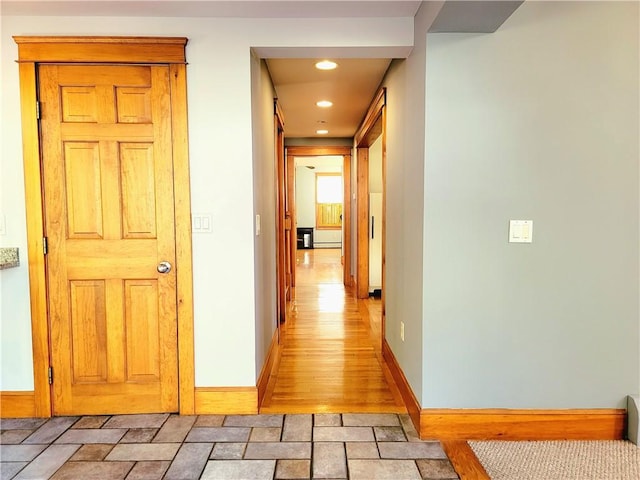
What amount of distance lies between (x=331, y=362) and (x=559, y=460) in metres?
1.66

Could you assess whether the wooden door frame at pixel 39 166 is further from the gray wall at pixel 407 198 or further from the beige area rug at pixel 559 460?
the beige area rug at pixel 559 460

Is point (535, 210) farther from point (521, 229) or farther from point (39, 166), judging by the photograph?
point (39, 166)

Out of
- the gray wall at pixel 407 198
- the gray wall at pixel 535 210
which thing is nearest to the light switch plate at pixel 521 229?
the gray wall at pixel 535 210

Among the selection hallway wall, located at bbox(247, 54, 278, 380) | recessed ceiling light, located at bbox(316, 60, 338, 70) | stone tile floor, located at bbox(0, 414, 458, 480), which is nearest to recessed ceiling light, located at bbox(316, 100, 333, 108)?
hallway wall, located at bbox(247, 54, 278, 380)

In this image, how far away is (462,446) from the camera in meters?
2.03

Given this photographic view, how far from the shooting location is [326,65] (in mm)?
2971

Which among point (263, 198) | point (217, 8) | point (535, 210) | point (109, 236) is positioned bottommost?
point (109, 236)

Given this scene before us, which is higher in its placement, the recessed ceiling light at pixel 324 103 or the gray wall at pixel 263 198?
the recessed ceiling light at pixel 324 103

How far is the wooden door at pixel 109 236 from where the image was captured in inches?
88.7

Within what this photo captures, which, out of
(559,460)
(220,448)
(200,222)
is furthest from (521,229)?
(220,448)

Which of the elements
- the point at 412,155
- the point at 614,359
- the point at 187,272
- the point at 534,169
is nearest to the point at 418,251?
the point at 412,155

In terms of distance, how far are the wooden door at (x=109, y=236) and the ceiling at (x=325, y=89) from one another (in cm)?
116

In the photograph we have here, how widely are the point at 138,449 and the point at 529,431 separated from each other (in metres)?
2.06

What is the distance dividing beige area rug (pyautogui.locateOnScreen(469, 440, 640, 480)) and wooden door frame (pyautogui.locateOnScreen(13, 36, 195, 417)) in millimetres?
1682
